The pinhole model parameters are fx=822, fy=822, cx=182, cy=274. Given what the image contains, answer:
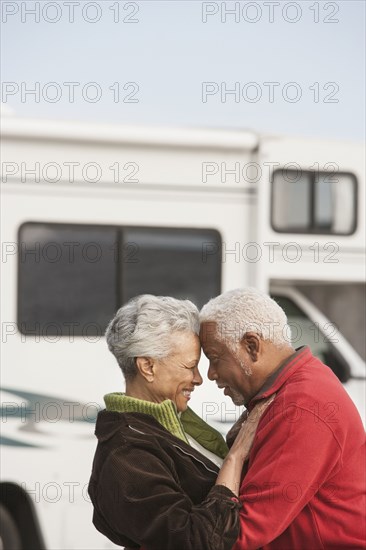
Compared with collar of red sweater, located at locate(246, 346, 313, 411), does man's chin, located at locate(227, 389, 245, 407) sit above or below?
below

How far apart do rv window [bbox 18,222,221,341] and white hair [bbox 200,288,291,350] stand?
2.55m

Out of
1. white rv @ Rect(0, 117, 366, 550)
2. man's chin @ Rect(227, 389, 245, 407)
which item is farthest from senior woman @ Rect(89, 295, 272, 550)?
white rv @ Rect(0, 117, 366, 550)

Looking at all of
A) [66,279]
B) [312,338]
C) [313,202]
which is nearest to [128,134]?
[66,279]

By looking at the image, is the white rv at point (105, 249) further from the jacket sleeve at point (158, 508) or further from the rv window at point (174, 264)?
the jacket sleeve at point (158, 508)

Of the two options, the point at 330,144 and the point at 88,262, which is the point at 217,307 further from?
the point at 330,144

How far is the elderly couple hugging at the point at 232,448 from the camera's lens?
211cm

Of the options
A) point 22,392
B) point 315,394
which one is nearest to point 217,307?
point 315,394

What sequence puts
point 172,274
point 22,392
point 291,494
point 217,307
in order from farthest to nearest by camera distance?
point 172,274 → point 22,392 → point 217,307 → point 291,494

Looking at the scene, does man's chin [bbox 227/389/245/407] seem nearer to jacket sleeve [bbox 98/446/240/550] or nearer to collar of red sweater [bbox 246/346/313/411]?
collar of red sweater [bbox 246/346/313/411]

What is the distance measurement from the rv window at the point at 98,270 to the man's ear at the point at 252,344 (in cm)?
258

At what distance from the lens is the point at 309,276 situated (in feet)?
16.1

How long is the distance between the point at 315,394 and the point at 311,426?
100 millimetres

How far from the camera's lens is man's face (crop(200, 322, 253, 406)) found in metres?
2.33

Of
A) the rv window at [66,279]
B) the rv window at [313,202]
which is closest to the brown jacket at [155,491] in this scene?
the rv window at [66,279]
